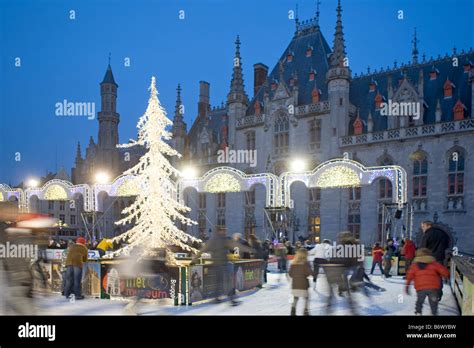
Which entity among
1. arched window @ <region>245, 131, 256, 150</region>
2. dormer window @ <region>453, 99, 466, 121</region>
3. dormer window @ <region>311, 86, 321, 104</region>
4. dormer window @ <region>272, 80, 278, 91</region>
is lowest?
arched window @ <region>245, 131, 256, 150</region>

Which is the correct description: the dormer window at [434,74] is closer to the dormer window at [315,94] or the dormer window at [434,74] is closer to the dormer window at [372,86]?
the dormer window at [372,86]

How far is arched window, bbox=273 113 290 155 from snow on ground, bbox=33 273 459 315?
22.3 meters

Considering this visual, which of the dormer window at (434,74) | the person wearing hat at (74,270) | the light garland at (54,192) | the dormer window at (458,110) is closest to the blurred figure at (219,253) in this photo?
the person wearing hat at (74,270)

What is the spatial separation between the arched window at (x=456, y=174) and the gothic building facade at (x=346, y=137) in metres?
0.06

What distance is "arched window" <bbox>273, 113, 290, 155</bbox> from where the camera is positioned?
34438 millimetres

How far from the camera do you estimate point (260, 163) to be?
35.7m

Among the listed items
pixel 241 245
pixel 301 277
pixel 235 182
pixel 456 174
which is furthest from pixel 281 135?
pixel 301 277

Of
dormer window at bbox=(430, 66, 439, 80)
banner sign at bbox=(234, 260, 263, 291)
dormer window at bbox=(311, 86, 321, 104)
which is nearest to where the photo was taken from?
banner sign at bbox=(234, 260, 263, 291)

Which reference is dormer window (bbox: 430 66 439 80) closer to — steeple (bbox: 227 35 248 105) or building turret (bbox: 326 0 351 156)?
building turret (bbox: 326 0 351 156)

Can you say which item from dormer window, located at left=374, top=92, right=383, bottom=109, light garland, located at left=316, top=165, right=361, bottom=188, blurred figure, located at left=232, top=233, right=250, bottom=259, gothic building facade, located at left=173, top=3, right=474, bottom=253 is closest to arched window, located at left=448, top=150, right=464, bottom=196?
gothic building facade, located at left=173, top=3, right=474, bottom=253

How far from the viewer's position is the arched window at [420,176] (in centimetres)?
2778
